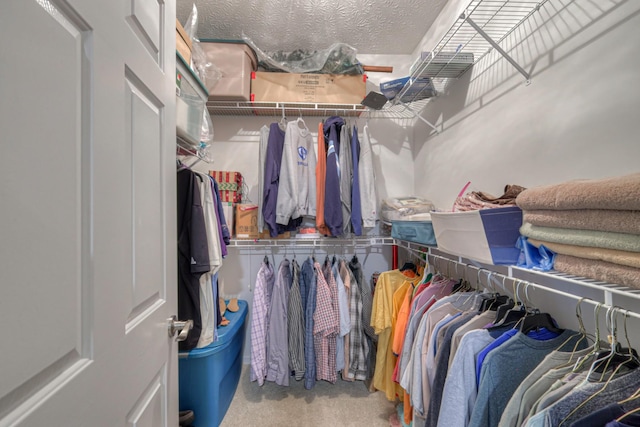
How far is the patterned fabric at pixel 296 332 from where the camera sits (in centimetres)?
162

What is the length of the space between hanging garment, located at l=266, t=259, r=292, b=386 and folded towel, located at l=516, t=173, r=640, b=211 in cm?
143

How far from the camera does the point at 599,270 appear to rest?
1.81 ft

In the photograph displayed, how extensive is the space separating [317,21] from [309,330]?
215 centimetres

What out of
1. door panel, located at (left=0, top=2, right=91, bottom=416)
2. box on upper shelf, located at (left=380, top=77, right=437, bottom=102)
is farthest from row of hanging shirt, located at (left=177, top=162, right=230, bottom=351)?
box on upper shelf, located at (left=380, top=77, right=437, bottom=102)

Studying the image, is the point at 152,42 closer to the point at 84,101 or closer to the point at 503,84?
the point at 84,101

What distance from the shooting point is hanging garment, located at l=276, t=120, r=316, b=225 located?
5.33 ft

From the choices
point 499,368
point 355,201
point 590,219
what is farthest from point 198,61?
point 499,368

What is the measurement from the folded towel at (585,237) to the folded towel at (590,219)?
0.01 m

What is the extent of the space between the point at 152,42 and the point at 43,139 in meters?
0.53

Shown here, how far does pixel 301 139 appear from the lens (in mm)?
1752

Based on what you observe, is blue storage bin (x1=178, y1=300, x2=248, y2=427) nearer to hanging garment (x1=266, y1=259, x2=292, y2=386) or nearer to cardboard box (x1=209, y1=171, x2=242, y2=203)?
hanging garment (x1=266, y1=259, x2=292, y2=386)

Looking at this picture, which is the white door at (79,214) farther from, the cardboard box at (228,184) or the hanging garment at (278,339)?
the cardboard box at (228,184)

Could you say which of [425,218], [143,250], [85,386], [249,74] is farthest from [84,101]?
[249,74]

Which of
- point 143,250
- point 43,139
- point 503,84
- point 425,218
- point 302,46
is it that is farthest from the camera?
point 302,46
